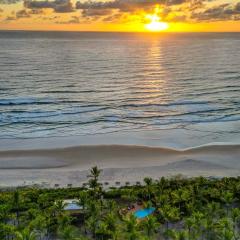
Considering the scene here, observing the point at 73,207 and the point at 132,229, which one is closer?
the point at 132,229

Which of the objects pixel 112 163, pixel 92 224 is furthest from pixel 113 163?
pixel 92 224

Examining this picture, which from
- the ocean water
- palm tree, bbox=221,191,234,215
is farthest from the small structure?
the ocean water

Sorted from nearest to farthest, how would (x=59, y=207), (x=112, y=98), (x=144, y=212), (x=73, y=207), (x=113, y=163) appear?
1. (x=59, y=207)
2. (x=144, y=212)
3. (x=73, y=207)
4. (x=113, y=163)
5. (x=112, y=98)

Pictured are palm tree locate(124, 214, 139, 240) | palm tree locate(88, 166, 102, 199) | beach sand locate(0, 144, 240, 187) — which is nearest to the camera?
palm tree locate(124, 214, 139, 240)

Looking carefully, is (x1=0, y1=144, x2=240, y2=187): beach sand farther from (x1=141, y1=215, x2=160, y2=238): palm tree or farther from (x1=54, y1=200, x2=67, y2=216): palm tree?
(x1=141, y1=215, x2=160, y2=238): palm tree

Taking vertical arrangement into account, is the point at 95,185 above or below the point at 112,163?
above

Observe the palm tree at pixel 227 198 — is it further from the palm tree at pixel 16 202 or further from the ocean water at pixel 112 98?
the ocean water at pixel 112 98

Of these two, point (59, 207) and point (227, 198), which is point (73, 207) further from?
point (227, 198)
